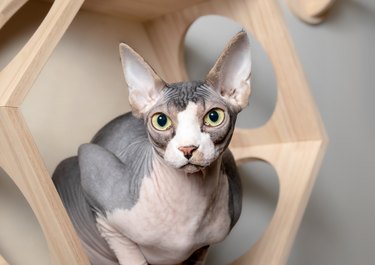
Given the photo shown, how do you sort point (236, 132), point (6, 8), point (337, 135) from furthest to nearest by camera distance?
point (337, 135) < point (236, 132) < point (6, 8)

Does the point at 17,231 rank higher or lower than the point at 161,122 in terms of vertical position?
lower

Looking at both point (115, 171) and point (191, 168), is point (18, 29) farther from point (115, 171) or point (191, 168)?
point (191, 168)

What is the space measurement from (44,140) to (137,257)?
0.25 metres

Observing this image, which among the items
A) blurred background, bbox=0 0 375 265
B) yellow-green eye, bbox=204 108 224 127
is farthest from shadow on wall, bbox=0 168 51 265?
yellow-green eye, bbox=204 108 224 127

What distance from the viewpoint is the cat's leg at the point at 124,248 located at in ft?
2.51

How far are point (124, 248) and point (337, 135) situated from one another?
723 millimetres

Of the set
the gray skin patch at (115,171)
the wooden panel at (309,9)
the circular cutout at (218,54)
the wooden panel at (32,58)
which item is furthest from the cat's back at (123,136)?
the wooden panel at (309,9)

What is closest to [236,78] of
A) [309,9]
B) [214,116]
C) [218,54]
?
[214,116]

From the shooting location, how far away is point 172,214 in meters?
0.71

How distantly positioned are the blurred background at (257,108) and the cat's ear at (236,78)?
33cm

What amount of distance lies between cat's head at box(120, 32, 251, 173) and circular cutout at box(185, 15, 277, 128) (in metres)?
0.44

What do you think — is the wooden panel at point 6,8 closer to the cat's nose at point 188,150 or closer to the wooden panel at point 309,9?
the cat's nose at point 188,150

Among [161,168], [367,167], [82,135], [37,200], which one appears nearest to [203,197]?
[161,168]

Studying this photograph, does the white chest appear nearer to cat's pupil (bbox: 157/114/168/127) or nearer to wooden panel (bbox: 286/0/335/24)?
cat's pupil (bbox: 157/114/168/127)
